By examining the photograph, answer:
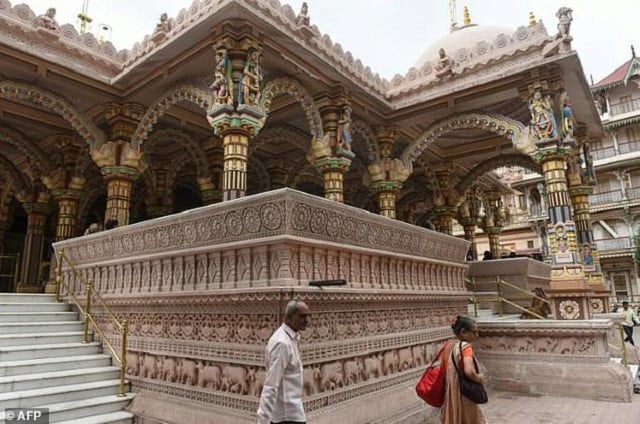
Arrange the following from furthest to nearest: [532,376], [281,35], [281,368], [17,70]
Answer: [17,70] < [281,35] < [532,376] < [281,368]

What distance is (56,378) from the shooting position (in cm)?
479

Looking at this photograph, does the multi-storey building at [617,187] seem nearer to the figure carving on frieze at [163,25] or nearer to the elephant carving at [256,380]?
the figure carving on frieze at [163,25]

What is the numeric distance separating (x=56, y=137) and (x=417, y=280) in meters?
11.3

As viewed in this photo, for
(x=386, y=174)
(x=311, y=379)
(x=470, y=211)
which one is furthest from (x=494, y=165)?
(x=311, y=379)

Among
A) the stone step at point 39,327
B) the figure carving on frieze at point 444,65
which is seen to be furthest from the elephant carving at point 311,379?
the figure carving on frieze at point 444,65

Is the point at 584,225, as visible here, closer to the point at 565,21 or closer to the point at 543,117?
the point at 543,117

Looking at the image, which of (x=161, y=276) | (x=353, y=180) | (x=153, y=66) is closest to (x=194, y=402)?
(x=161, y=276)

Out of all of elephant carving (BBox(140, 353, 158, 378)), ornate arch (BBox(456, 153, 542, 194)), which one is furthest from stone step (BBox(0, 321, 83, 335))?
ornate arch (BBox(456, 153, 542, 194))

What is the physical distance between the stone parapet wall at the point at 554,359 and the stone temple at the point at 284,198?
31 mm

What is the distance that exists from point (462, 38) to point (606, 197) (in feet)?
72.6

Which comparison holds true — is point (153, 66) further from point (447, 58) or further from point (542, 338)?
point (542, 338)

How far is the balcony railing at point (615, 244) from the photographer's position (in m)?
28.0

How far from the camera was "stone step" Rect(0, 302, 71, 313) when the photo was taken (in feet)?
20.0

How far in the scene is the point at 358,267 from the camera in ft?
15.8
